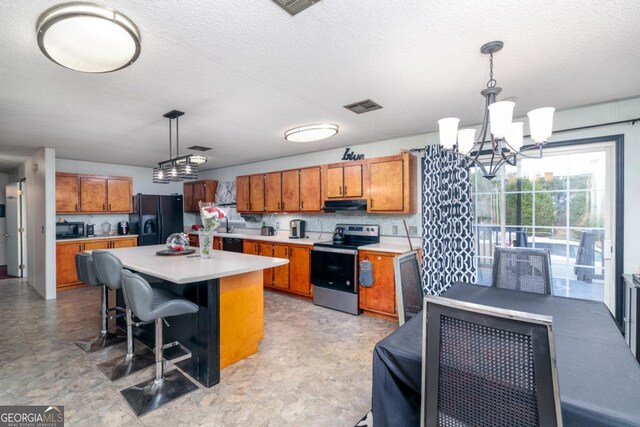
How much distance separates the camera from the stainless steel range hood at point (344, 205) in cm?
440

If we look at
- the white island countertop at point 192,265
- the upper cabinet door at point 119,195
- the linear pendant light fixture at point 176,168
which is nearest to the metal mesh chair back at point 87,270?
the white island countertop at point 192,265

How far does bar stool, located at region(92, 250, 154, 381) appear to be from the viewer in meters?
2.62

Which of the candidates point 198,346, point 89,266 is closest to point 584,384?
point 198,346

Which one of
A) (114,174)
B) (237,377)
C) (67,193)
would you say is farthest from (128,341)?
(114,174)

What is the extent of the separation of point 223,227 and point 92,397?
4820 millimetres

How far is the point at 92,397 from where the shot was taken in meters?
2.26

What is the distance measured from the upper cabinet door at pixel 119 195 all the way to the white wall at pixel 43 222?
110 centimetres

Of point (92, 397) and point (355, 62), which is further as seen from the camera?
point (92, 397)

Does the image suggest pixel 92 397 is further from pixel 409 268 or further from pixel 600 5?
pixel 600 5

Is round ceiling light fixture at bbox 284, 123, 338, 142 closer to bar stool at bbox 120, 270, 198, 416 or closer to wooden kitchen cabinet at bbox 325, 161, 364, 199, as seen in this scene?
wooden kitchen cabinet at bbox 325, 161, 364, 199

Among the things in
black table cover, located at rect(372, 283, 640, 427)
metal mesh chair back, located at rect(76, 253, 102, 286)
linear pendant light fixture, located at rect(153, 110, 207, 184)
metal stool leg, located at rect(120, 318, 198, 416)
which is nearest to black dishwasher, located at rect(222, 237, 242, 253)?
linear pendant light fixture, located at rect(153, 110, 207, 184)

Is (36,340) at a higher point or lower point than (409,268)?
lower

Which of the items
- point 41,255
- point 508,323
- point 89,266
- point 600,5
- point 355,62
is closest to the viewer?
point 508,323

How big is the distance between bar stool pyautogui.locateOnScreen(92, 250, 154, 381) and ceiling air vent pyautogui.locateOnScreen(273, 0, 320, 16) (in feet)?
7.90
